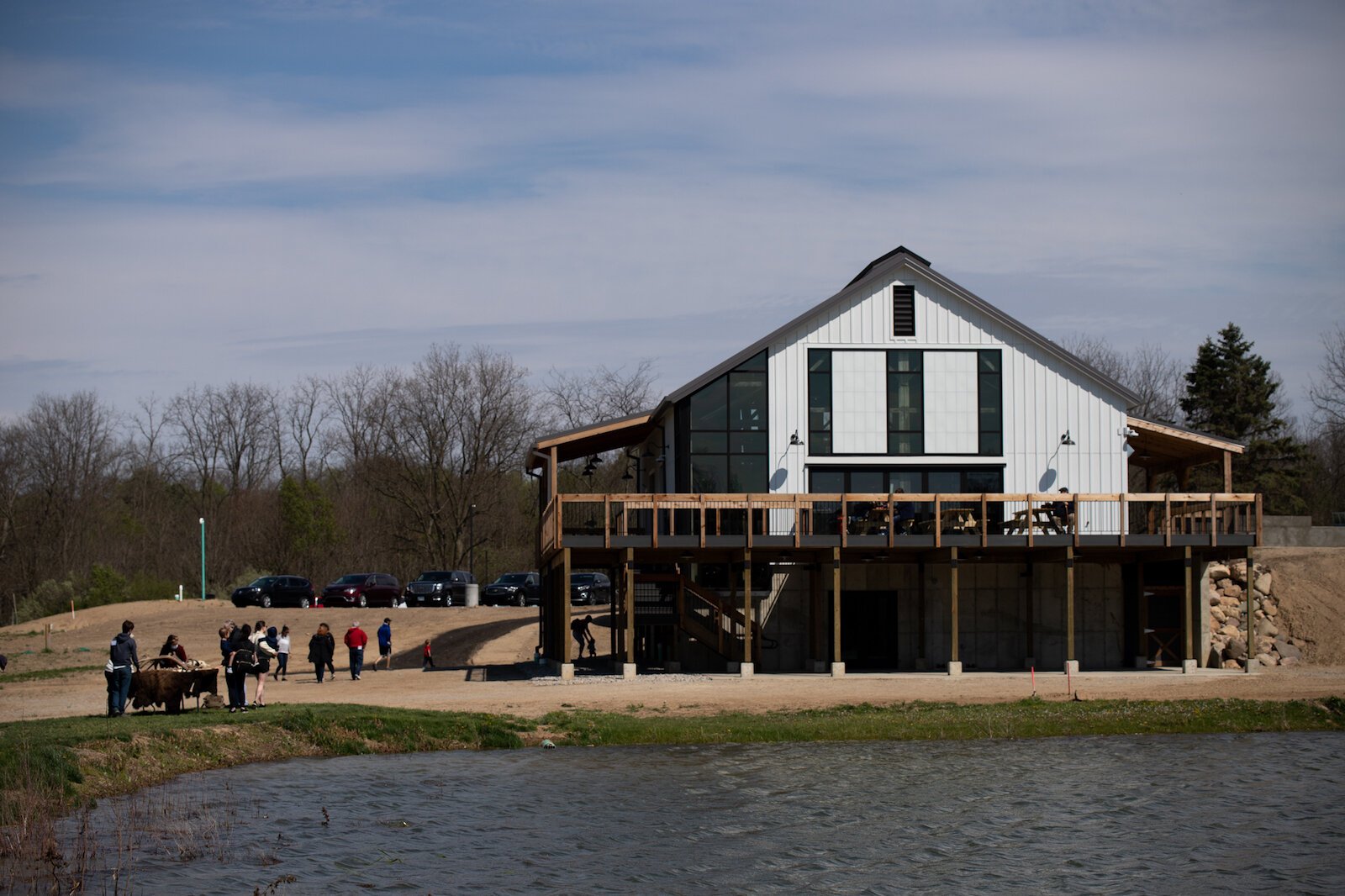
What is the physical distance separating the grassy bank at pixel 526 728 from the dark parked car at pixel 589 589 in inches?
1039

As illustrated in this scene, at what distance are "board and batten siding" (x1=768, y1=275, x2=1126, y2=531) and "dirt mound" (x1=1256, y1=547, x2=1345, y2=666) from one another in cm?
779

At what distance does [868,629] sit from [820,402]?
6599mm

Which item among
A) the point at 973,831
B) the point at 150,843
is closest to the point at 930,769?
the point at 973,831

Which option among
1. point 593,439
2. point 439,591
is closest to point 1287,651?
point 593,439

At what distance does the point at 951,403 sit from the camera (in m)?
38.1

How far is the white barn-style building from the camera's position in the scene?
3722cm

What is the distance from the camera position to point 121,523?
84.2 metres

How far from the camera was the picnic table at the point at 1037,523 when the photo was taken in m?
35.0

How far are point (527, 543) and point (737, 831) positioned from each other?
6408 centimetres

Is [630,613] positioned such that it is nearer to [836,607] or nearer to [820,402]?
[836,607]

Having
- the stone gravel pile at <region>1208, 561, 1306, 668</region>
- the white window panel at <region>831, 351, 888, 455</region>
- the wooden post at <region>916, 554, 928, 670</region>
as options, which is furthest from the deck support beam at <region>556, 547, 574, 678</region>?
the stone gravel pile at <region>1208, 561, 1306, 668</region>

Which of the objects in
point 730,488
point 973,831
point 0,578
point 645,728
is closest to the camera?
point 973,831

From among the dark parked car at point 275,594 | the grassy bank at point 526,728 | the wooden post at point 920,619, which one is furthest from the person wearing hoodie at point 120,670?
the dark parked car at point 275,594

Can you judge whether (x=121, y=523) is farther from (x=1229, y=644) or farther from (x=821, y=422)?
Result: (x=1229, y=644)
